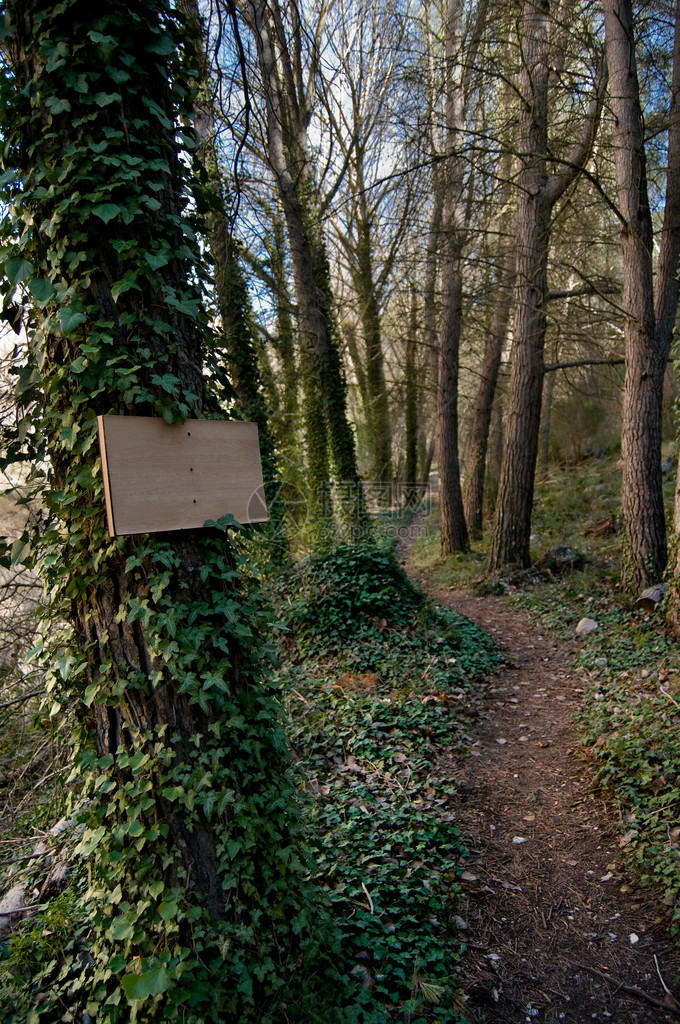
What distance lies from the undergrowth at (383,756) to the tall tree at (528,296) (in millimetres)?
2531

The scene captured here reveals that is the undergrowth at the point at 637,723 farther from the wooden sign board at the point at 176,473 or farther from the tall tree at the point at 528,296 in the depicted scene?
the wooden sign board at the point at 176,473

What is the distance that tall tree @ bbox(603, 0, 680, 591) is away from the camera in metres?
6.07

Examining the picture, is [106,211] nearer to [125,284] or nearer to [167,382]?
[125,284]

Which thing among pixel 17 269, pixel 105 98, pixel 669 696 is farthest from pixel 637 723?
pixel 105 98

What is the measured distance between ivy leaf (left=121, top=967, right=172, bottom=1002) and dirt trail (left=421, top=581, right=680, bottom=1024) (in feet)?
4.52

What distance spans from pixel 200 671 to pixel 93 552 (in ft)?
1.79

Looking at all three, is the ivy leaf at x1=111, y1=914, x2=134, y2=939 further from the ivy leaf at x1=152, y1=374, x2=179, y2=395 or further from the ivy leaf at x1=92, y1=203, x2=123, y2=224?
the ivy leaf at x1=92, y1=203, x2=123, y2=224

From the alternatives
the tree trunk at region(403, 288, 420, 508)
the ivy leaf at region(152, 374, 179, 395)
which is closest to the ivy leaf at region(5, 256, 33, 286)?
the ivy leaf at region(152, 374, 179, 395)

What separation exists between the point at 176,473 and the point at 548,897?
2891mm

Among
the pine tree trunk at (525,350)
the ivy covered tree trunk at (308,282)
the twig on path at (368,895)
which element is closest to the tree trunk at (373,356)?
the ivy covered tree trunk at (308,282)

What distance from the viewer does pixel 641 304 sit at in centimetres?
634

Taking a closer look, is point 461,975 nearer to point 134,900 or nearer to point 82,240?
point 134,900

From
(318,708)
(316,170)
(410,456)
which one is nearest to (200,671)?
(318,708)

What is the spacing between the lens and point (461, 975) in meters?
2.46
